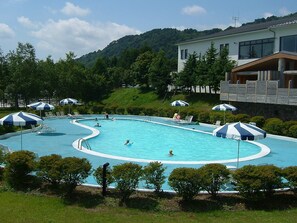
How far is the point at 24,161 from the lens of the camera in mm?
11258

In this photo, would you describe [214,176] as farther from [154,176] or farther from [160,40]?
[160,40]

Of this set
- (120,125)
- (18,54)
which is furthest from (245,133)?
(18,54)

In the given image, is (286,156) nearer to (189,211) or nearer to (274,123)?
(274,123)

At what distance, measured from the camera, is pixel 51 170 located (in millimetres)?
10602

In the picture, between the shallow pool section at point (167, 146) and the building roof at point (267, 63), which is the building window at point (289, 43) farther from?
the shallow pool section at point (167, 146)

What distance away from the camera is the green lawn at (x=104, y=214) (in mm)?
8547

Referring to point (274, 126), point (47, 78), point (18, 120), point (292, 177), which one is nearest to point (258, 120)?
point (274, 126)

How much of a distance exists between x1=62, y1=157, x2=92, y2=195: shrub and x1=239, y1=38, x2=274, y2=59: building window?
30.5 meters

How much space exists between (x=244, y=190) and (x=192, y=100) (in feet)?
112

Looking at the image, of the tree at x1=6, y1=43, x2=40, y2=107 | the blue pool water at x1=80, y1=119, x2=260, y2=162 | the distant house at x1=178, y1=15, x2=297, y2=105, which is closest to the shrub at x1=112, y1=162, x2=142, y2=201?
the blue pool water at x1=80, y1=119, x2=260, y2=162

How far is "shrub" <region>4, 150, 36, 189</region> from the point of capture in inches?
442

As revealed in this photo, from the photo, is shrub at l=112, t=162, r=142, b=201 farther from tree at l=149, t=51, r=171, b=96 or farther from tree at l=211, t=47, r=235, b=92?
tree at l=149, t=51, r=171, b=96

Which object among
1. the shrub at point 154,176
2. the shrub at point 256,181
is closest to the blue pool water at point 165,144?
the shrub at point 154,176

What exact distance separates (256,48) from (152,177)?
3106 cm
